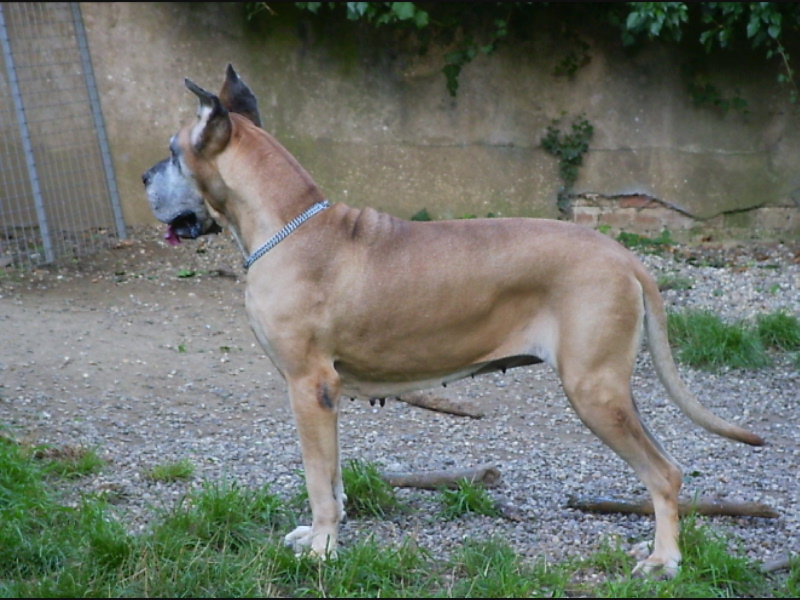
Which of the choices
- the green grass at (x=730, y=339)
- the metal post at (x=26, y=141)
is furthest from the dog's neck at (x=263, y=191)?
the metal post at (x=26, y=141)

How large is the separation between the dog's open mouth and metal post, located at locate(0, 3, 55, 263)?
4596 mm

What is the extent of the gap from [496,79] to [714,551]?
6.38m

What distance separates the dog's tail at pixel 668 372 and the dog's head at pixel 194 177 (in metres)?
1.80

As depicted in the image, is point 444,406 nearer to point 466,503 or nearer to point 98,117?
point 466,503

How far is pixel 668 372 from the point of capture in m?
4.25

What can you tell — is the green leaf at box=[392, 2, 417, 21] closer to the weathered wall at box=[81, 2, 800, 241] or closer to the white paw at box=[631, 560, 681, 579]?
the weathered wall at box=[81, 2, 800, 241]

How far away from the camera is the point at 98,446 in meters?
5.21

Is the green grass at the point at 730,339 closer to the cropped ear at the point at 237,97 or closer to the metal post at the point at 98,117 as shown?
the cropped ear at the point at 237,97

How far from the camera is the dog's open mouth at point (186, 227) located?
4383 millimetres

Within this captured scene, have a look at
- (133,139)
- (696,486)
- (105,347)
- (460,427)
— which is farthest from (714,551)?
(133,139)

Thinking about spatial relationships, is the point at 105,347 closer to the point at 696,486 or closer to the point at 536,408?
the point at 536,408

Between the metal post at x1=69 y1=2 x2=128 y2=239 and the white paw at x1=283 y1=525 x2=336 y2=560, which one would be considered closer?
the white paw at x1=283 y1=525 x2=336 y2=560

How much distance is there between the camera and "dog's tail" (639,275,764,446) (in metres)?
4.14

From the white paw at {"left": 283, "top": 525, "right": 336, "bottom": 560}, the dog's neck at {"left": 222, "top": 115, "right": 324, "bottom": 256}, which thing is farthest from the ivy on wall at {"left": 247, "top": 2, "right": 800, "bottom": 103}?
the white paw at {"left": 283, "top": 525, "right": 336, "bottom": 560}
